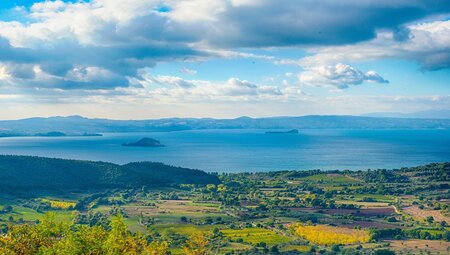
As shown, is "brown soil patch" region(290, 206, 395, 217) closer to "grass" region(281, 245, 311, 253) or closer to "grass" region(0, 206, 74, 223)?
"grass" region(281, 245, 311, 253)

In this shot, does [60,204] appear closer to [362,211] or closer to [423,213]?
[362,211]

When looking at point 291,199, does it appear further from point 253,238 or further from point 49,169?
point 49,169

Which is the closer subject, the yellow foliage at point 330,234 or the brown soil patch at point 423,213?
the yellow foliage at point 330,234

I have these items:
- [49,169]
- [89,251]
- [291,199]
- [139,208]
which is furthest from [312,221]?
[49,169]

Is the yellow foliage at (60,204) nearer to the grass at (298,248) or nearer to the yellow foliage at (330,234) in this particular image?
the yellow foliage at (330,234)

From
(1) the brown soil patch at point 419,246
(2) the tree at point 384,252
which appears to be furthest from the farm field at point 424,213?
(2) the tree at point 384,252

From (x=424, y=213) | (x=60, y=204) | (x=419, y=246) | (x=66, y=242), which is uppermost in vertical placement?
(x=66, y=242)

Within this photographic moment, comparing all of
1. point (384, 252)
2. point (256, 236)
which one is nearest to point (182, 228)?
point (256, 236)

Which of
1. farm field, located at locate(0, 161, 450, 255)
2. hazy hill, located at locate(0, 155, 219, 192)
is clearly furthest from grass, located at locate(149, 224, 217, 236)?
hazy hill, located at locate(0, 155, 219, 192)
